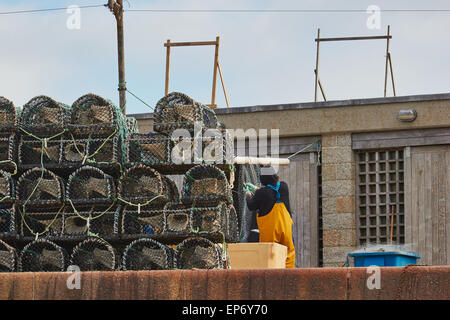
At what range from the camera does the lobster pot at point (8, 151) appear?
8.27 meters

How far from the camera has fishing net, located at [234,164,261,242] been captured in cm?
1246

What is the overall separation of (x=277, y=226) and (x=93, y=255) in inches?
131

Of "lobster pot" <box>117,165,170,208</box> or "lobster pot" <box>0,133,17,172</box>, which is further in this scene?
"lobster pot" <box>0,133,17,172</box>

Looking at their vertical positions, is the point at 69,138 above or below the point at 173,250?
above

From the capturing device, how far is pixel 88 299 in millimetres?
5824

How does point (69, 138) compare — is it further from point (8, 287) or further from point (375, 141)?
point (375, 141)

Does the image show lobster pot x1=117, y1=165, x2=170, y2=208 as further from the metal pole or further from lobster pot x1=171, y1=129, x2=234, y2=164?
the metal pole

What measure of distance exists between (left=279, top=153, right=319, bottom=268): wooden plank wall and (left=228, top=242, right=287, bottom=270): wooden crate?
17.2 feet

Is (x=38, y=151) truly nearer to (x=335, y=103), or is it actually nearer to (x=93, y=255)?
(x=93, y=255)

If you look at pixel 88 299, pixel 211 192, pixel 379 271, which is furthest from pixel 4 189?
pixel 379 271

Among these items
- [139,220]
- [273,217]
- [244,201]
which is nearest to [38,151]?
[139,220]

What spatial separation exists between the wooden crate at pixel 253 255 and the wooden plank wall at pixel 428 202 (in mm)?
5141

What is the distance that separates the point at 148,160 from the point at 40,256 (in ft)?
Answer: 4.82

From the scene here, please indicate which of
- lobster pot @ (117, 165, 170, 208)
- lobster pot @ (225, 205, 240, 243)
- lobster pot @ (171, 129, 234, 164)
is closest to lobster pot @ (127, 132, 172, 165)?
lobster pot @ (171, 129, 234, 164)
